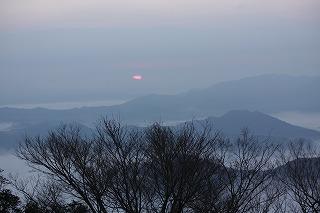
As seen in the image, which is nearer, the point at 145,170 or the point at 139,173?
the point at 145,170

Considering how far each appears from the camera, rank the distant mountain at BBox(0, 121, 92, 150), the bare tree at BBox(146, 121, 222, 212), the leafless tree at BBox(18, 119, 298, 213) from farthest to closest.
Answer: the distant mountain at BBox(0, 121, 92, 150) → the leafless tree at BBox(18, 119, 298, 213) → the bare tree at BBox(146, 121, 222, 212)

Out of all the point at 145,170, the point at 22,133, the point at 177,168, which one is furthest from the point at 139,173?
the point at 22,133

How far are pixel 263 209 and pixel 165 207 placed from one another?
3073mm

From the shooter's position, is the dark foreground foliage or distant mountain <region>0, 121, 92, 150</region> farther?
distant mountain <region>0, 121, 92, 150</region>

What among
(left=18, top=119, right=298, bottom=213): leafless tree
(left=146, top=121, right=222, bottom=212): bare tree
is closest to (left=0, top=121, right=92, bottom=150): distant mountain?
(left=18, top=119, right=298, bottom=213): leafless tree

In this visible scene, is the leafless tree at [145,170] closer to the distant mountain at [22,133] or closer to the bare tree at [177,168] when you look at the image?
the bare tree at [177,168]

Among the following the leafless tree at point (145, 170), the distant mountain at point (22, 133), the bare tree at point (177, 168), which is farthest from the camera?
the distant mountain at point (22, 133)

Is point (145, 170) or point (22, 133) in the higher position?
point (22, 133)

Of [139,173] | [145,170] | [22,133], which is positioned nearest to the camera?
[145,170]

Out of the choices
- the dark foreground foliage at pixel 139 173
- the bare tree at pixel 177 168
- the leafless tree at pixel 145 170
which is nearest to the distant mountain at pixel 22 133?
the dark foreground foliage at pixel 139 173

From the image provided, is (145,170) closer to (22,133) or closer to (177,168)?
(177,168)

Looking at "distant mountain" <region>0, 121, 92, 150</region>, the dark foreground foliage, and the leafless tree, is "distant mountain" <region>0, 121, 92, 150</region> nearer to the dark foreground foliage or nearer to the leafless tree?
the dark foreground foliage

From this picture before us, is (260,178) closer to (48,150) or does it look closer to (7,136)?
(48,150)

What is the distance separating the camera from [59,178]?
11.2 metres
